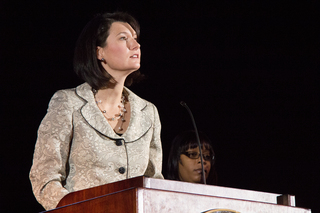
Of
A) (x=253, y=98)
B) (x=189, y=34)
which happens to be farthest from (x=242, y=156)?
(x=189, y=34)

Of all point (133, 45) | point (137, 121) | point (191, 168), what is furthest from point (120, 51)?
point (191, 168)

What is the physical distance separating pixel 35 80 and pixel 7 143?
505 millimetres

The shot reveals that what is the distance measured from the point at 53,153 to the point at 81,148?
0.13 metres

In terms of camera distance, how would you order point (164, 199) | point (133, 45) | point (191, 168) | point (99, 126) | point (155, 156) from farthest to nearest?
point (191, 168), point (155, 156), point (133, 45), point (99, 126), point (164, 199)

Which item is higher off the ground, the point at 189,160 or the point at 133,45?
the point at 189,160

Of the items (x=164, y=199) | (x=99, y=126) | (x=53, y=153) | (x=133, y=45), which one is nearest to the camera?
(x=164, y=199)

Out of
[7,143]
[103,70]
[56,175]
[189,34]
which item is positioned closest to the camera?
[56,175]

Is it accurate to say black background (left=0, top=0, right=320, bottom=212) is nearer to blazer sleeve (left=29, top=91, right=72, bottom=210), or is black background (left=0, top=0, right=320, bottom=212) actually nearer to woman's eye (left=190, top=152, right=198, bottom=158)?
woman's eye (left=190, top=152, right=198, bottom=158)

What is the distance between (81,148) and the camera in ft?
5.59

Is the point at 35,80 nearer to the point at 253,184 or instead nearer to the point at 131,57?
the point at 131,57

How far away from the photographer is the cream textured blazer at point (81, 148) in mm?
1611

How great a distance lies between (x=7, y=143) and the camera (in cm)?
305

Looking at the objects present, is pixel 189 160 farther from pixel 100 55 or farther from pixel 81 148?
pixel 81 148

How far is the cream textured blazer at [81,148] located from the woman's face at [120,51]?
17cm
